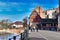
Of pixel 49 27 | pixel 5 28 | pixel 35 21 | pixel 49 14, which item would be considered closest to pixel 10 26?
pixel 5 28

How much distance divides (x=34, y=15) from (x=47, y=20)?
17764mm

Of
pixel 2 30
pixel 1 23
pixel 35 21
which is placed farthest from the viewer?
pixel 35 21

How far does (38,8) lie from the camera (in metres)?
127

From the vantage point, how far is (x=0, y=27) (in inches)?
3583

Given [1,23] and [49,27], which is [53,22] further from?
[1,23]

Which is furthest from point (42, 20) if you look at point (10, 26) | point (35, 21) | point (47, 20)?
point (10, 26)

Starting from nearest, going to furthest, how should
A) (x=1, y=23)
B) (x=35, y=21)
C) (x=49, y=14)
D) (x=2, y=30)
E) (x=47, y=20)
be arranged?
(x=1, y=23), (x=2, y=30), (x=47, y=20), (x=35, y=21), (x=49, y=14)

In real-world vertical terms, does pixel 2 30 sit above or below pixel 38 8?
below

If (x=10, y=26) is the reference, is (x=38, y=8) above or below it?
above

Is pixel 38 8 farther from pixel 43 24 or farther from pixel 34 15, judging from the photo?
pixel 43 24

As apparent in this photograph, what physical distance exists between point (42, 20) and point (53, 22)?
6661 mm

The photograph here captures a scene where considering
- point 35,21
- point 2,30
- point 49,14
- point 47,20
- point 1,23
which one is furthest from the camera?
point 49,14

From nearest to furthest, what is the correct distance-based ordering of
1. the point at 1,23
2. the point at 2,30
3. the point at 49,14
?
the point at 1,23, the point at 2,30, the point at 49,14

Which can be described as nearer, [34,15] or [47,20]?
[47,20]
